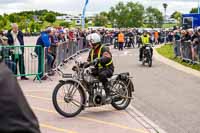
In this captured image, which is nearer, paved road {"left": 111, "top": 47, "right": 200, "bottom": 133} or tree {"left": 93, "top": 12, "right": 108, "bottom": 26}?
paved road {"left": 111, "top": 47, "right": 200, "bottom": 133}

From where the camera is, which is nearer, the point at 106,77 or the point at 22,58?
the point at 106,77

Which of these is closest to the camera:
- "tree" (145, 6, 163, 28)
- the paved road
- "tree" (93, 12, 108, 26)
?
the paved road

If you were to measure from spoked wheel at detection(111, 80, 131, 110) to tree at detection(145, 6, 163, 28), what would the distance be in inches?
3715

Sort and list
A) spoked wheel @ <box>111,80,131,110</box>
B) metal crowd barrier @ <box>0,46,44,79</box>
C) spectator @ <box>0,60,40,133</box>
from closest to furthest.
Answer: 1. spectator @ <box>0,60,40,133</box>
2. spoked wheel @ <box>111,80,131,110</box>
3. metal crowd barrier @ <box>0,46,44,79</box>

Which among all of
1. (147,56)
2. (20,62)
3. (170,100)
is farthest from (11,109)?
(147,56)

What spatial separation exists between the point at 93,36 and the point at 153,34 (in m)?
47.4

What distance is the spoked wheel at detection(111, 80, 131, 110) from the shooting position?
34.1 ft

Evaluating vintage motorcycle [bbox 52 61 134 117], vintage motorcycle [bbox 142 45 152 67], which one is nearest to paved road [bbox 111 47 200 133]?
vintage motorcycle [bbox 52 61 134 117]

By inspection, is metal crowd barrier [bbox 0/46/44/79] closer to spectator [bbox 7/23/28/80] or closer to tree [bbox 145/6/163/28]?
spectator [bbox 7/23/28/80]

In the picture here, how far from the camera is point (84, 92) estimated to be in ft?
31.9

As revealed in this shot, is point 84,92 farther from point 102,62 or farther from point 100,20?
point 100,20

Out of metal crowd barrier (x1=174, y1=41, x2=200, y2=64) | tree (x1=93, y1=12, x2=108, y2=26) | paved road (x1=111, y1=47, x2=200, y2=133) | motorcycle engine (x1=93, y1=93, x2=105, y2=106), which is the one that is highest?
tree (x1=93, y1=12, x2=108, y2=26)

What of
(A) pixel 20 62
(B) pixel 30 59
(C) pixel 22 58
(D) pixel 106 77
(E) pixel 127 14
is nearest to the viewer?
(D) pixel 106 77

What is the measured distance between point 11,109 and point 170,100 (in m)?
10.4
